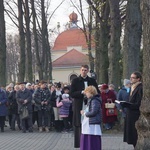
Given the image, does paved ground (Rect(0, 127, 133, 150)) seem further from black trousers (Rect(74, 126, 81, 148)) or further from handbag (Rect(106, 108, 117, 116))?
handbag (Rect(106, 108, 117, 116))

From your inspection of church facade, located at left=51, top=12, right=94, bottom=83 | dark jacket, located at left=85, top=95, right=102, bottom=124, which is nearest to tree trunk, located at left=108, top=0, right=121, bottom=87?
dark jacket, located at left=85, top=95, right=102, bottom=124

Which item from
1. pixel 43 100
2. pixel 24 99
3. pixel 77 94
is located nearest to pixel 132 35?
pixel 43 100

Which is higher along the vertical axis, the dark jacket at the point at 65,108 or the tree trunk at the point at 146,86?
the tree trunk at the point at 146,86

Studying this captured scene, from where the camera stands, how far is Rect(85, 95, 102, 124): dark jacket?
10.3 metres

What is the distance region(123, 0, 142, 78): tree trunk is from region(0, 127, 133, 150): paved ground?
277cm

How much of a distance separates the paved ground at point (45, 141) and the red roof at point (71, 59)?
66.2 m

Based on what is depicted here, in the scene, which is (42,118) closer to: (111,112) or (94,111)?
(111,112)

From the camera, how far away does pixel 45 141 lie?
48.8ft

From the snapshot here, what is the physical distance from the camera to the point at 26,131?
1842cm

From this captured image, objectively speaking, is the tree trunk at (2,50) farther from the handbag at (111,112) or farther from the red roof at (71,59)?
the red roof at (71,59)

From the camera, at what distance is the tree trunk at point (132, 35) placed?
55.7ft

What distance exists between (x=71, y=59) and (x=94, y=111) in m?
75.6

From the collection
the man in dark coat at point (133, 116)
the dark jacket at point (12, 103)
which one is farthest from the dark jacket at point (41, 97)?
the man in dark coat at point (133, 116)

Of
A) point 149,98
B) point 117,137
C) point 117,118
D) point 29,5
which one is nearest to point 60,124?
point 117,118
